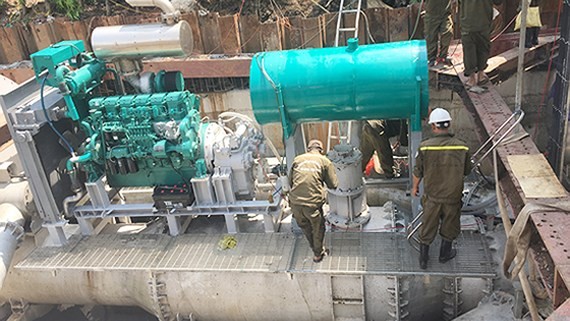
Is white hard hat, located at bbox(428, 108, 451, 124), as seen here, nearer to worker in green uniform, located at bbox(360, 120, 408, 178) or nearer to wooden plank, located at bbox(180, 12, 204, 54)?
worker in green uniform, located at bbox(360, 120, 408, 178)

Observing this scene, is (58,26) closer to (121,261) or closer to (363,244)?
(121,261)

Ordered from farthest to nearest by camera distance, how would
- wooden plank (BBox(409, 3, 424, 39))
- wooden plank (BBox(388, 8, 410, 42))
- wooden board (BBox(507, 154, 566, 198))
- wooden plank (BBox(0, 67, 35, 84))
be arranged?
wooden plank (BBox(0, 67, 35, 84)) → wooden plank (BBox(388, 8, 410, 42)) → wooden plank (BBox(409, 3, 424, 39)) → wooden board (BBox(507, 154, 566, 198))

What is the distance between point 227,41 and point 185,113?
3.21m

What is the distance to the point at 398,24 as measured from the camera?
8875 millimetres


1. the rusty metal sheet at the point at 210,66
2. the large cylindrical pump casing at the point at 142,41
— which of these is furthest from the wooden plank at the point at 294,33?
the large cylindrical pump casing at the point at 142,41

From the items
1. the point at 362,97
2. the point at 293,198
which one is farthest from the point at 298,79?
the point at 293,198

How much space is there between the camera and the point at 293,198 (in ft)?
19.5

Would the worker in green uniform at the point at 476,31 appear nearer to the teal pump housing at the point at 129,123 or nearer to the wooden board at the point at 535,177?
the wooden board at the point at 535,177

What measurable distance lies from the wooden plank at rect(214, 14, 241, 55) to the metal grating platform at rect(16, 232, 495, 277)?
395cm

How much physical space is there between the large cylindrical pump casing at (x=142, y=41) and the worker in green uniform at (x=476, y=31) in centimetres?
357

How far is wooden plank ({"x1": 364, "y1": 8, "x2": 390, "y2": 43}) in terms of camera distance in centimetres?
891

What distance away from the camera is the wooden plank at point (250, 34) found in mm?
9320

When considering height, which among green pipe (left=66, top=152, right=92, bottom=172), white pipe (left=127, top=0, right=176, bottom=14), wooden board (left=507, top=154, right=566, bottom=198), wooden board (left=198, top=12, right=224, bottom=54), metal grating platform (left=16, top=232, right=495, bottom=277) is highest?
white pipe (left=127, top=0, right=176, bottom=14)

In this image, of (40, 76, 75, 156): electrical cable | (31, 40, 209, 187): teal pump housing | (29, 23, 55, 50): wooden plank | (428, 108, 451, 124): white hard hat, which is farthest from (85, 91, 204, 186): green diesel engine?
(29, 23, 55, 50): wooden plank
